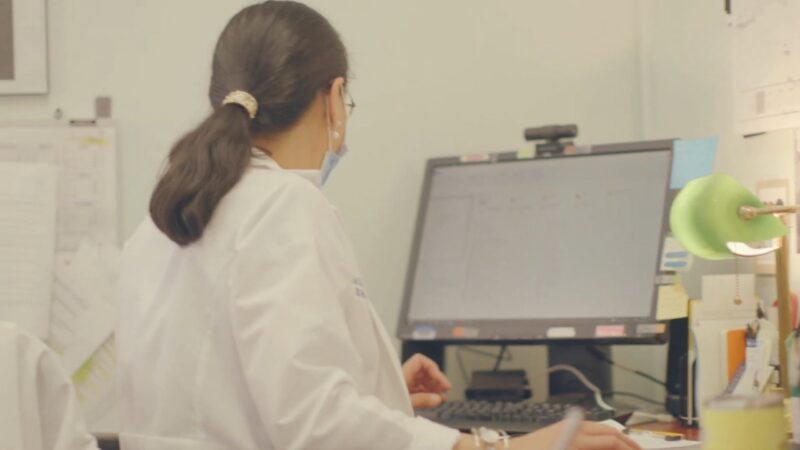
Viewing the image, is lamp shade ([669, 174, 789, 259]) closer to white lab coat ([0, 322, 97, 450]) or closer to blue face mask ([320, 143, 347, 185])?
blue face mask ([320, 143, 347, 185])

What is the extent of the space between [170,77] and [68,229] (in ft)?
1.35

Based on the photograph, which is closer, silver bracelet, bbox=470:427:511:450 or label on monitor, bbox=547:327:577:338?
silver bracelet, bbox=470:427:511:450

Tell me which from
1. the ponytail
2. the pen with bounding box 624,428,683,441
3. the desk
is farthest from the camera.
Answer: the desk

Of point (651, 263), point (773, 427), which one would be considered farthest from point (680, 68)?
point (773, 427)

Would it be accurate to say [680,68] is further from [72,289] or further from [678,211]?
[72,289]

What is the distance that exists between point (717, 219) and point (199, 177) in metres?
0.75

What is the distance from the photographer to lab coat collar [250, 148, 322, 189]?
1.45 metres

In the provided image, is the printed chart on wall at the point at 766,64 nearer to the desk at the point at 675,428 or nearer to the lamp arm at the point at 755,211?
the lamp arm at the point at 755,211

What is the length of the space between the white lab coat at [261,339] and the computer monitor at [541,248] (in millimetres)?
798

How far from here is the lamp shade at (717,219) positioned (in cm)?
162

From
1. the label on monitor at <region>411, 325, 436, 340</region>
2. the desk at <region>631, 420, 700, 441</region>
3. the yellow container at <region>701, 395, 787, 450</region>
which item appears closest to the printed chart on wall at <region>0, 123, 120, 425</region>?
the label on monitor at <region>411, 325, 436, 340</region>

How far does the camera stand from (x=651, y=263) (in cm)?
219

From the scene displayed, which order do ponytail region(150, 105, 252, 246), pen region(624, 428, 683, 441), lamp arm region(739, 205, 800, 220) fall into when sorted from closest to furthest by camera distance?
ponytail region(150, 105, 252, 246), lamp arm region(739, 205, 800, 220), pen region(624, 428, 683, 441)

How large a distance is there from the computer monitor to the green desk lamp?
47 centimetres
